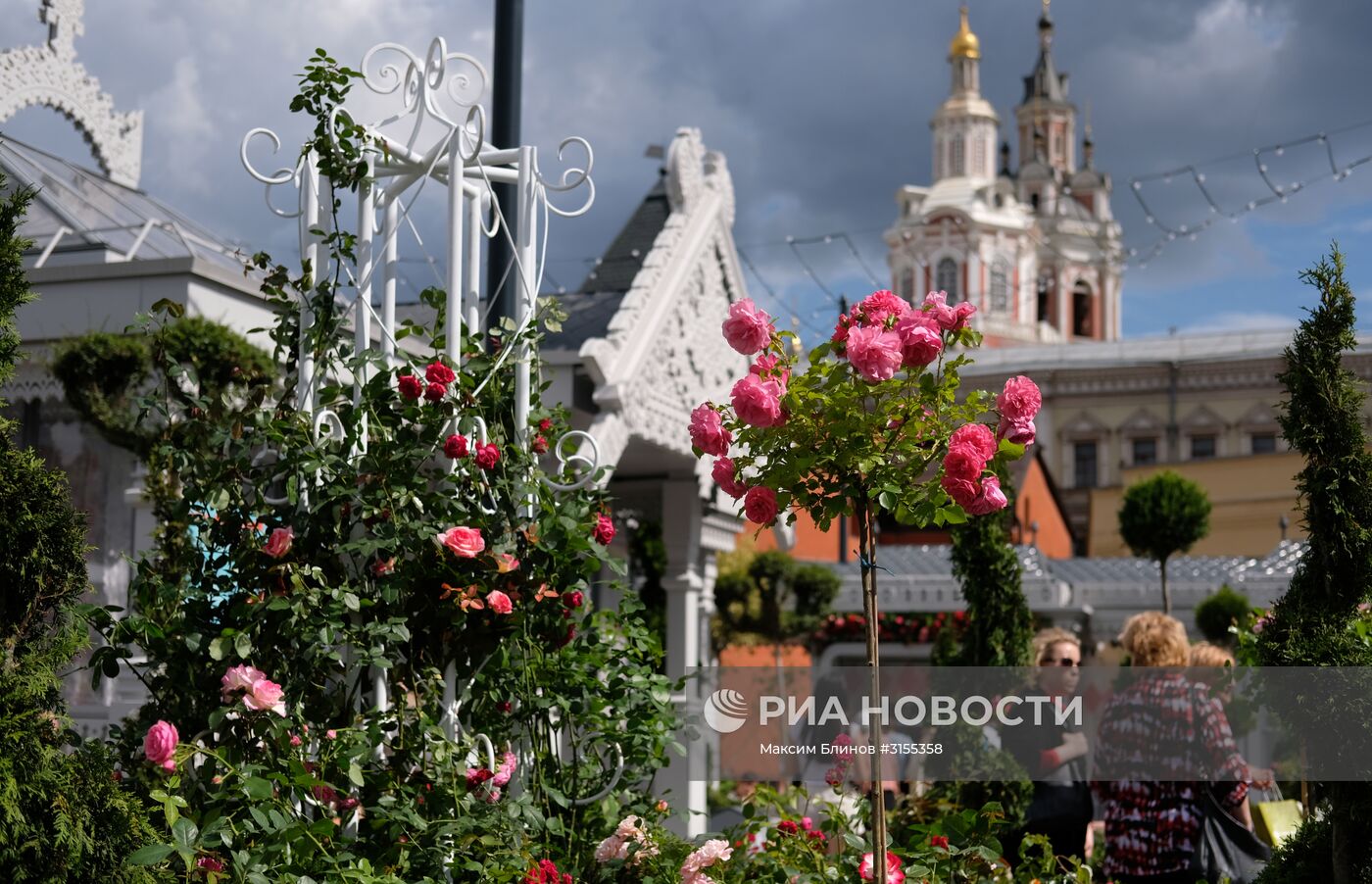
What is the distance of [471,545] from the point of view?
341cm

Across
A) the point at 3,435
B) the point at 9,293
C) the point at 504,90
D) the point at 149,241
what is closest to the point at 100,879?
the point at 3,435

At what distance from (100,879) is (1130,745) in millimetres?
3214

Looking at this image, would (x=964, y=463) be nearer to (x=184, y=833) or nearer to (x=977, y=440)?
(x=977, y=440)

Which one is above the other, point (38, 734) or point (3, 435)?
point (3, 435)

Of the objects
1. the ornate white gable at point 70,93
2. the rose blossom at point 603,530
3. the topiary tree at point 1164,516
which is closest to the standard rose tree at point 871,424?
the rose blossom at point 603,530

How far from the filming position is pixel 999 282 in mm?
59500

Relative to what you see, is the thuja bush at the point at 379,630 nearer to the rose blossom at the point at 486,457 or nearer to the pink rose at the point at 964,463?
the rose blossom at the point at 486,457

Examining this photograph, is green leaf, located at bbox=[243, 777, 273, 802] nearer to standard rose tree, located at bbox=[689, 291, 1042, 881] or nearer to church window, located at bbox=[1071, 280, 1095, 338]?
standard rose tree, located at bbox=[689, 291, 1042, 881]

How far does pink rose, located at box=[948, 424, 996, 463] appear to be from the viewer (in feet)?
9.23

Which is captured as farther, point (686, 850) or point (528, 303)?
point (528, 303)

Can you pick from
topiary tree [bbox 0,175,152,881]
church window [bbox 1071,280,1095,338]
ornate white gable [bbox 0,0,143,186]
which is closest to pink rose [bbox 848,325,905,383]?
topiary tree [bbox 0,175,152,881]

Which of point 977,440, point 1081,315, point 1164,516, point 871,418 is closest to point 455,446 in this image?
point 871,418

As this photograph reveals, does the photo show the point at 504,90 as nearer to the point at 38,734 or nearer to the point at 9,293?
the point at 9,293

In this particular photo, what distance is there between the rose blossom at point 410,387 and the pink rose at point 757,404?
3.30 ft
